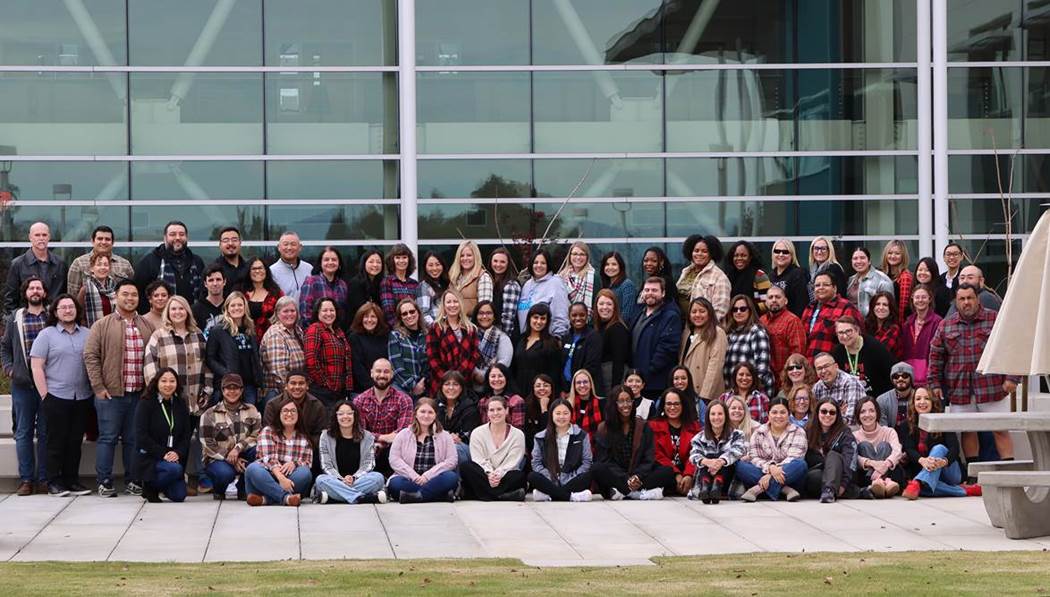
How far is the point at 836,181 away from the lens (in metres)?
23.2

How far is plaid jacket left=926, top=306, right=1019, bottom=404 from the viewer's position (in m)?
15.7

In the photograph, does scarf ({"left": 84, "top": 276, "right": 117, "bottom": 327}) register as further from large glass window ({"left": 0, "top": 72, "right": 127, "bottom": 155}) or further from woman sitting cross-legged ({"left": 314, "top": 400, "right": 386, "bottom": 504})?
large glass window ({"left": 0, "top": 72, "right": 127, "bottom": 155})

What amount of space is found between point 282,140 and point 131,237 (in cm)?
234

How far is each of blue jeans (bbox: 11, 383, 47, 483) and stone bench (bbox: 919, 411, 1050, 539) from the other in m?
8.13

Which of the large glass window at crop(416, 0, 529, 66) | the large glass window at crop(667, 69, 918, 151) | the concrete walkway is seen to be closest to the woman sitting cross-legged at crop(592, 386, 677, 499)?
the concrete walkway

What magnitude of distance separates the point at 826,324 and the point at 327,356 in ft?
15.5

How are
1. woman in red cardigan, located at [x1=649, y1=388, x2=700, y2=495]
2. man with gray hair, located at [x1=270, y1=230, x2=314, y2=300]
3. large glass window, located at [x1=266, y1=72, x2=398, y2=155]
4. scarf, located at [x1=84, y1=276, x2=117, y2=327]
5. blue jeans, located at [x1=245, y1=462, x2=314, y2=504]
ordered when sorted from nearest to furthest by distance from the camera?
blue jeans, located at [x1=245, y1=462, x2=314, y2=504] → woman in red cardigan, located at [x1=649, y1=388, x2=700, y2=495] → scarf, located at [x1=84, y1=276, x2=117, y2=327] → man with gray hair, located at [x1=270, y1=230, x2=314, y2=300] → large glass window, located at [x1=266, y1=72, x2=398, y2=155]

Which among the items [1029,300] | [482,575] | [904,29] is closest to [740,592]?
[482,575]

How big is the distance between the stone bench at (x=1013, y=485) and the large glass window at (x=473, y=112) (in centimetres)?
1072

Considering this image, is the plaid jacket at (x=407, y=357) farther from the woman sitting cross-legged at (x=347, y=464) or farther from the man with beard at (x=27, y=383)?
the man with beard at (x=27, y=383)

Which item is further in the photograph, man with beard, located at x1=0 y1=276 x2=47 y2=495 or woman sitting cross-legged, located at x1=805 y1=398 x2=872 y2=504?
man with beard, located at x1=0 y1=276 x2=47 y2=495

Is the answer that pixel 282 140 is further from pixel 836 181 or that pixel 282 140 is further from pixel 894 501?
pixel 894 501

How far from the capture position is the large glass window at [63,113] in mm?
22281

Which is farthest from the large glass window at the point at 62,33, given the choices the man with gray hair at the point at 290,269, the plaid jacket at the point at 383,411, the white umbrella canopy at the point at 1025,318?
the white umbrella canopy at the point at 1025,318
